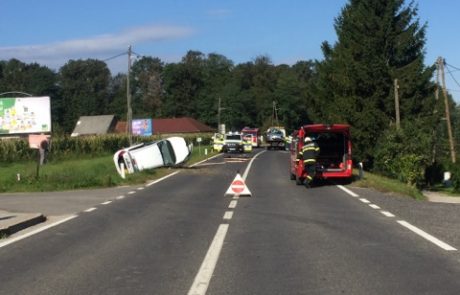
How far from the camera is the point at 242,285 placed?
717cm

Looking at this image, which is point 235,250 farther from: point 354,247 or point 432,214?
point 432,214

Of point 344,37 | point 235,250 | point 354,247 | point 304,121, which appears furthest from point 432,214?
point 304,121

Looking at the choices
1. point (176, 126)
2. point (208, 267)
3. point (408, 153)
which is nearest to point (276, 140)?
point (408, 153)

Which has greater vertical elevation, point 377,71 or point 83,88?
point 83,88

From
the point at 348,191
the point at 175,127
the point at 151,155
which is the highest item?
the point at 175,127

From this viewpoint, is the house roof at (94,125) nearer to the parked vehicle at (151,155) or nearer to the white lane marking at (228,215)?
the parked vehicle at (151,155)

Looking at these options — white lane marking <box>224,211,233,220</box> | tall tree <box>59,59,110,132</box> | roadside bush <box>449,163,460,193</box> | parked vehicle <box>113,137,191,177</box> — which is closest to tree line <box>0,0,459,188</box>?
roadside bush <box>449,163,460,193</box>

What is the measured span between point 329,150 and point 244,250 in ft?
52.3

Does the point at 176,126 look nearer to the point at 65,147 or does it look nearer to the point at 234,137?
the point at 234,137

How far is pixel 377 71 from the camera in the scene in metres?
41.6

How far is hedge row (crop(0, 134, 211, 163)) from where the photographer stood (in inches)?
1898

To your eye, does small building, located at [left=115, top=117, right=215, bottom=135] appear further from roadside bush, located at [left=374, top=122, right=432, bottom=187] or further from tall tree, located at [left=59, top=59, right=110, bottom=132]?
roadside bush, located at [left=374, top=122, right=432, bottom=187]

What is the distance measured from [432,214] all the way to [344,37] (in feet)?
114

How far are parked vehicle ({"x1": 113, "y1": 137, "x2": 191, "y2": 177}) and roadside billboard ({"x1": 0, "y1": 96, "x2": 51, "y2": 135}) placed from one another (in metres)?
29.2
